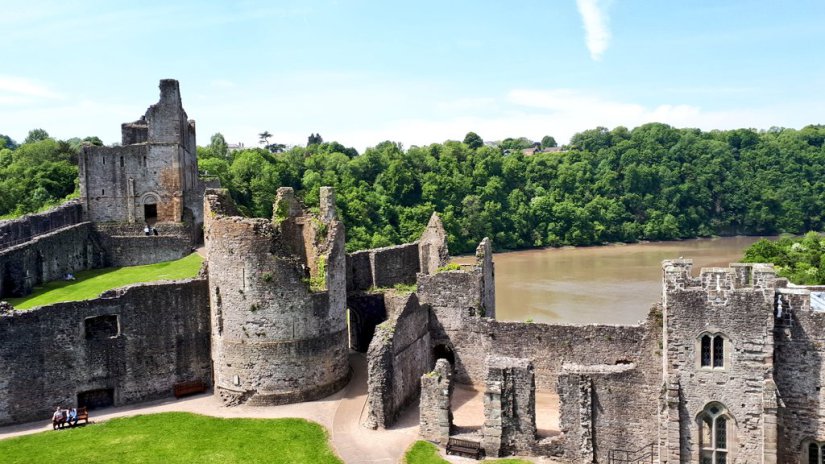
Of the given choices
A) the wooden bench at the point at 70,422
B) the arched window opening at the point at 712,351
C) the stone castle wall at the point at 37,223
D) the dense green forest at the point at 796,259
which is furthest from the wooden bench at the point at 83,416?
the dense green forest at the point at 796,259

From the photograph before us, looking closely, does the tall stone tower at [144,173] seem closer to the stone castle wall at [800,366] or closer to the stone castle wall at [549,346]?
the stone castle wall at [549,346]

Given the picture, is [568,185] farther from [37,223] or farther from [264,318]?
[264,318]

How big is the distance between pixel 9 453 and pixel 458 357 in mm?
14704

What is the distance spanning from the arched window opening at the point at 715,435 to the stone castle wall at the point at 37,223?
27.9m

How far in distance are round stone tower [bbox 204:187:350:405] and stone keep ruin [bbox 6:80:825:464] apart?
50mm

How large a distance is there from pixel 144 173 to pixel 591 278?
123 feet

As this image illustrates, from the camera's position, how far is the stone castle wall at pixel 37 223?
31234 millimetres

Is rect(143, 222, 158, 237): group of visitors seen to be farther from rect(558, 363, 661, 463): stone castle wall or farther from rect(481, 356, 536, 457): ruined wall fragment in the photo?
rect(558, 363, 661, 463): stone castle wall

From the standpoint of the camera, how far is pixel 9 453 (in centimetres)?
2019

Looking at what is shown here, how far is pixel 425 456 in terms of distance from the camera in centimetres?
2008

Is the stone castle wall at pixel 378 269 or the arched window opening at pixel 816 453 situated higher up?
the stone castle wall at pixel 378 269

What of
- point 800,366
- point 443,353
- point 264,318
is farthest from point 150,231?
point 800,366

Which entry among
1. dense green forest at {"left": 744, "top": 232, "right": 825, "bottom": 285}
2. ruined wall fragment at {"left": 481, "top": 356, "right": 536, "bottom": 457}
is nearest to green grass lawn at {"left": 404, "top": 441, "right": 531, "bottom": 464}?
ruined wall fragment at {"left": 481, "top": 356, "right": 536, "bottom": 457}

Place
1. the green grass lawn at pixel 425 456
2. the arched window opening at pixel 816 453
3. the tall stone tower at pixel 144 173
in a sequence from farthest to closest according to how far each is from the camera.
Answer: the tall stone tower at pixel 144 173 < the green grass lawn at pixel 425 456 < the arched window opening at pixel 816 453
